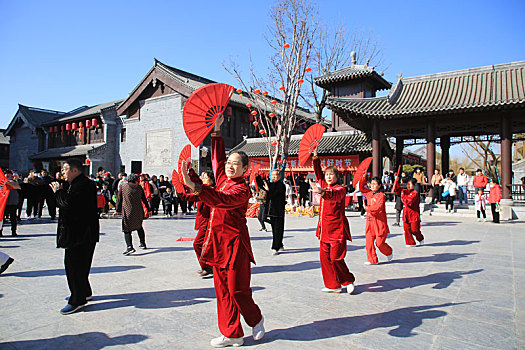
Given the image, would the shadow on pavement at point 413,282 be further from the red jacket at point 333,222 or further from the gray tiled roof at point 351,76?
the gray tiled roof at point 351,76

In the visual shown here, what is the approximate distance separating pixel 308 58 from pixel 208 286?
1277 centimetres

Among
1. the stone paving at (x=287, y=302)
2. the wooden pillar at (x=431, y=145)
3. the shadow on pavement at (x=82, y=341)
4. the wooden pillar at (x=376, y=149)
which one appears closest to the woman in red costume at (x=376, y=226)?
the stone paving at (x=287, y=302)

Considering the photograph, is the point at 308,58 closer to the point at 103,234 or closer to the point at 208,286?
the point at 103,234

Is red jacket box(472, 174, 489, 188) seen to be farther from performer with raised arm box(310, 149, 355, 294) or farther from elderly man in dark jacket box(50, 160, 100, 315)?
elderly man in dark jacket box(50, 160, 100, 315)

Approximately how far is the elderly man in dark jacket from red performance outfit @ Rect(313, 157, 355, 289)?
2.54 m

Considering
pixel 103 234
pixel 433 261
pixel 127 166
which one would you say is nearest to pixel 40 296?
pixel 103 234

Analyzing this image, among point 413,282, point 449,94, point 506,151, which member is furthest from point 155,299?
point 449,94

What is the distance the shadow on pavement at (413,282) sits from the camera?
4230 millimetres

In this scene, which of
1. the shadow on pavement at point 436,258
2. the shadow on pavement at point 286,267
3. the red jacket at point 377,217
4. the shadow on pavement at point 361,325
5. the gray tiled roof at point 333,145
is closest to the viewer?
the shadow on pavement at point 361,325

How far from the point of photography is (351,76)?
18.9 metres

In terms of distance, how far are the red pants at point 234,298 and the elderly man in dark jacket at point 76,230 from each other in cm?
161

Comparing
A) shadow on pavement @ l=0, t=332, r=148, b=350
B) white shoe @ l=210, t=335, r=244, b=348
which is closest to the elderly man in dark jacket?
shadow on pavement @ l=0, t=332, r=148, b=350

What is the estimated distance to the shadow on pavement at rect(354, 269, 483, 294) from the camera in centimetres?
423

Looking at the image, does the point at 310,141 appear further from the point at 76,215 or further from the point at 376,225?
the point at 76,215
